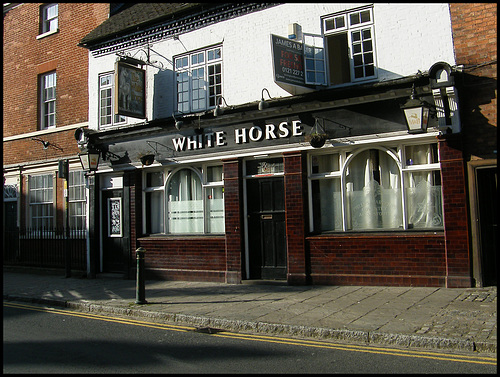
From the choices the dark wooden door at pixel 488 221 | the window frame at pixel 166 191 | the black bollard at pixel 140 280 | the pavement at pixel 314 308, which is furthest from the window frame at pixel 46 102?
the dark wooden door at pixel 488 221

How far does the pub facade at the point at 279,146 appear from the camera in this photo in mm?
9711

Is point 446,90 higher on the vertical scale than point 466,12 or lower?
lower

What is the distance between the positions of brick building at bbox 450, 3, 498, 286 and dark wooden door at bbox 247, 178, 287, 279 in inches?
168

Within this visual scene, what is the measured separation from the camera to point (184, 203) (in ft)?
42.8

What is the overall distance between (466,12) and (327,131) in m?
3.67

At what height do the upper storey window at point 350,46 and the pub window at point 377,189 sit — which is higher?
the upper storey window at point 350,46

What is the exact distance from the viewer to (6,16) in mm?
18188

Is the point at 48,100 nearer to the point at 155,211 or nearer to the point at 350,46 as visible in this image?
the point at 155,211

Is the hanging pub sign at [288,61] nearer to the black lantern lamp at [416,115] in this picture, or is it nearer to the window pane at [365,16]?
the window pane at [365,16]

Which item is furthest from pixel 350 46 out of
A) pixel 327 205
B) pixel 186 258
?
pixel 186 258

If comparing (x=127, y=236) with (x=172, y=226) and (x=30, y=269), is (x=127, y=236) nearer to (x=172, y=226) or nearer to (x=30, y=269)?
(x=172, y=226)

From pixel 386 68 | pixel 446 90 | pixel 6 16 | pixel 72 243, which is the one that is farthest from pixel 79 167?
pixel 446 90

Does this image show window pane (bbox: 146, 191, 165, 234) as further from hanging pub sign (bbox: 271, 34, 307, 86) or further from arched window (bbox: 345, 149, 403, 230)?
arched window (bbox: 345, 149, 403, 230)

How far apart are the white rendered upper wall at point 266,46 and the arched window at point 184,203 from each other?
1918 mm
